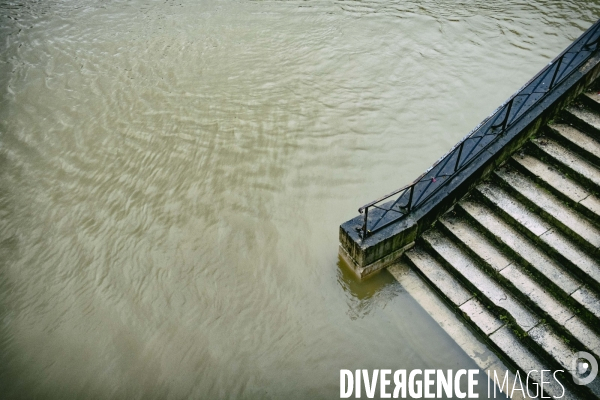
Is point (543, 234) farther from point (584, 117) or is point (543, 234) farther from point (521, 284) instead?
point (584, 117)

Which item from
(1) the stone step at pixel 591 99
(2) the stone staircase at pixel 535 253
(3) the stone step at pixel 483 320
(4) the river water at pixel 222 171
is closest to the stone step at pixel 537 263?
(2) the stone staircase at pixel 535 253

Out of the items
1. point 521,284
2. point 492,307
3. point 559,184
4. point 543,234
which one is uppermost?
point 559,184

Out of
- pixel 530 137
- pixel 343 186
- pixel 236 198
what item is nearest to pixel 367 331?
pixel 343 186

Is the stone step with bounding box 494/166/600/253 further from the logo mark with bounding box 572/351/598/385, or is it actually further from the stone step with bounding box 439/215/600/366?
the logo mark with bounding box 572/351/598/385

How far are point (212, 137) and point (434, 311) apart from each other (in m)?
6.01

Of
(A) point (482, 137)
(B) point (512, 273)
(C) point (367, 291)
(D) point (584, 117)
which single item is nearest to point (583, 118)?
(D) point (584, 117)

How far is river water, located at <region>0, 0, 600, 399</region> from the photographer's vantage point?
6.02 m

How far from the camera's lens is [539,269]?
224 inches

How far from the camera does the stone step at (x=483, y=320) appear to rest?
205 inches

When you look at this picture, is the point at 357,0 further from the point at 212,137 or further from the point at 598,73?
the point at 598,73

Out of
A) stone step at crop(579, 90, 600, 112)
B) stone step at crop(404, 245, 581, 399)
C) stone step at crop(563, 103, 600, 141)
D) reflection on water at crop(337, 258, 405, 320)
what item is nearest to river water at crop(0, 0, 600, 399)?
reflection on water at crop(337, 258, 405, 320)

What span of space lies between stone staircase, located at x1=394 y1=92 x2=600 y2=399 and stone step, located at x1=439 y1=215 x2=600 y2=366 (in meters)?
0.01

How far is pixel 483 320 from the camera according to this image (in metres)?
5.70

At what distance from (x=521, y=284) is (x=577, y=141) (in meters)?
2.48
